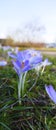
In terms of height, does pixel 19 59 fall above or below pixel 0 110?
above

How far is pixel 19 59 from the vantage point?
91 centimetres

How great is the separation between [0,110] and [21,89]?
15cm

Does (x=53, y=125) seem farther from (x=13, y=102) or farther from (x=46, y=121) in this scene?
(x=13, y=102)

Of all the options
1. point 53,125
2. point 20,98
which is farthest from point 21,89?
point 53,125

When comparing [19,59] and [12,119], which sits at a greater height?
[19,59]

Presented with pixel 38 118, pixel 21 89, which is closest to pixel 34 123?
pixel 38 118

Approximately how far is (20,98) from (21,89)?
66 mm

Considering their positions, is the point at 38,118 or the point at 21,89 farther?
the point at 21,89

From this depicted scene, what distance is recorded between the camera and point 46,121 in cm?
82

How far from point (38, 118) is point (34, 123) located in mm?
17

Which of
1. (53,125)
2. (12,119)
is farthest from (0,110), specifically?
(53,125)

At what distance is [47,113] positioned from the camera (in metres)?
0.87

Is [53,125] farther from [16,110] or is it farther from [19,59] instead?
[19,59]

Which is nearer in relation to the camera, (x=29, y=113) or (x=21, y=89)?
(x=29, y=113)
